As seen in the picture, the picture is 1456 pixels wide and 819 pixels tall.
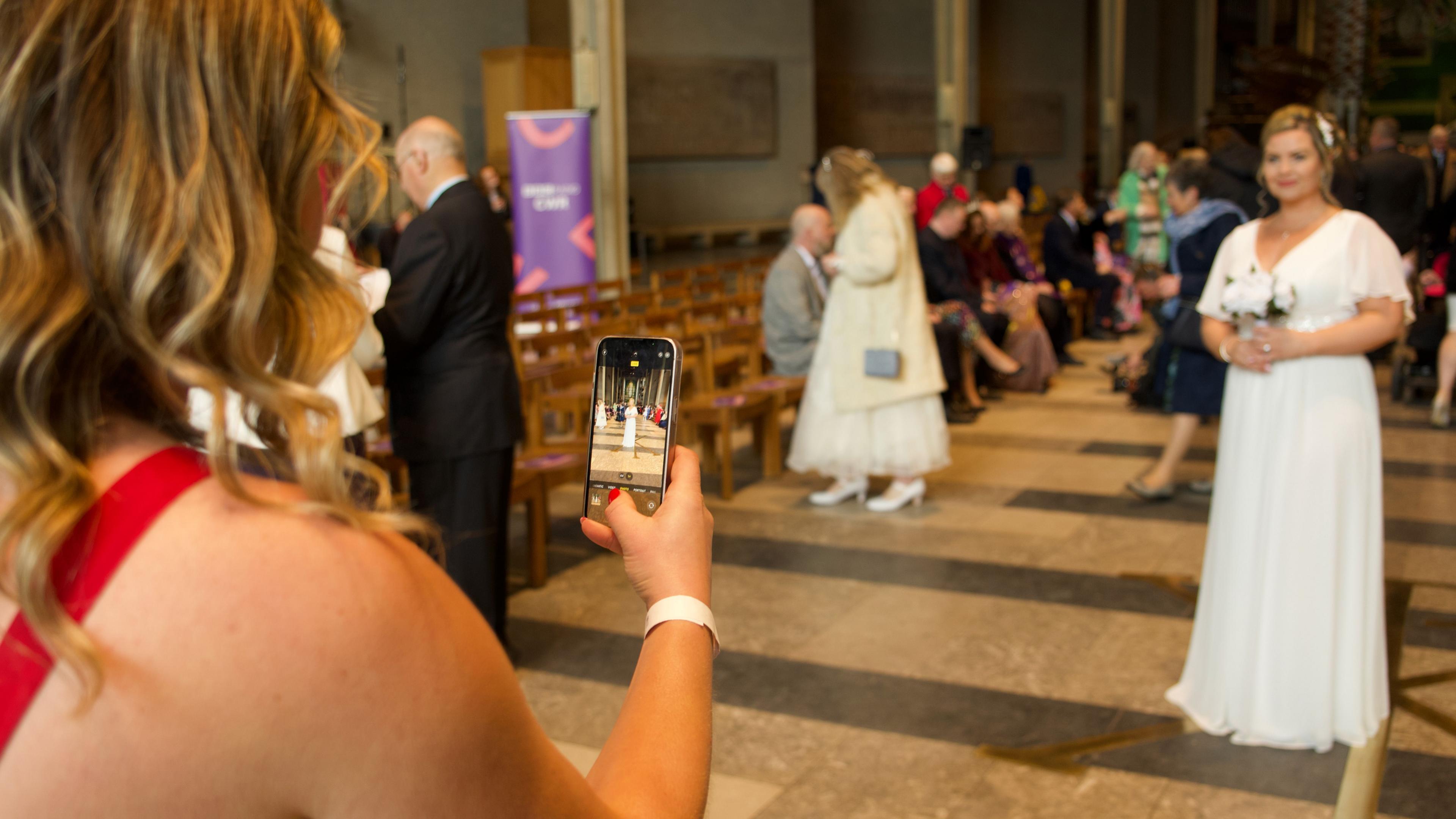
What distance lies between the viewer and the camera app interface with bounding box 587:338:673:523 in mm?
1146

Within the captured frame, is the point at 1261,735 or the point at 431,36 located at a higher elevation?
the point at 431,36

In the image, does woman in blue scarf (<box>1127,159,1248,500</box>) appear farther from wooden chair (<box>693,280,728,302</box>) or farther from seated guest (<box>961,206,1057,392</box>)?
wooden chair (<box>693,280,728,302</box>)

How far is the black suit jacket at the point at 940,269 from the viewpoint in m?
8.00

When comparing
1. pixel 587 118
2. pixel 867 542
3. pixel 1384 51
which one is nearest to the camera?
pixel 867 542

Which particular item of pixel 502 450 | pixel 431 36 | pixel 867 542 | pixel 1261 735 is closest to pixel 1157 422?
pixel 867 542

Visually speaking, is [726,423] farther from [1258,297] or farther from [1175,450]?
[1258,297]

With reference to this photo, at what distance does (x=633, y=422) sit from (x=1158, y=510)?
5068 mm

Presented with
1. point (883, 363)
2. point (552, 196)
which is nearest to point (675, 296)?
point (552, 196)

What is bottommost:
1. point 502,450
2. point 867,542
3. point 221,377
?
point 867,542

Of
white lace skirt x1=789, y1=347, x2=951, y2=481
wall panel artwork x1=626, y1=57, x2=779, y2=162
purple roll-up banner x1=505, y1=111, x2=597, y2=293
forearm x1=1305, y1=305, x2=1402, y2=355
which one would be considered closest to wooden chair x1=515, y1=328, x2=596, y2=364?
white lace skirt x1=789, y1=347, x2=951, y2=481

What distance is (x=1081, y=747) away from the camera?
3281 mm

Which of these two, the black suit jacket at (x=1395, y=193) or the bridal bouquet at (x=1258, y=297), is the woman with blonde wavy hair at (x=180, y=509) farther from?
the black suit jacket at (x=1395, y=193)

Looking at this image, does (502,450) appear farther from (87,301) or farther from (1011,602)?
(87,301)

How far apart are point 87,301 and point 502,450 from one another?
3120mm
